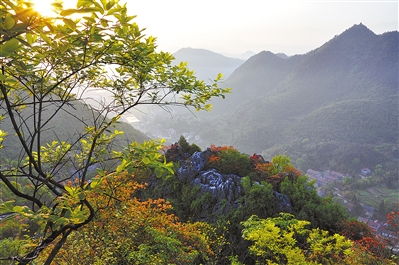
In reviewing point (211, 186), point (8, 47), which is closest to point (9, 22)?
point (8, 47)

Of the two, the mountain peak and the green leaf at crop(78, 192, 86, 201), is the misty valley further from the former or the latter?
the mountain peak

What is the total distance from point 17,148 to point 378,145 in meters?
92.5

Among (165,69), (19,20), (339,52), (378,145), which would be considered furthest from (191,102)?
(339,52)

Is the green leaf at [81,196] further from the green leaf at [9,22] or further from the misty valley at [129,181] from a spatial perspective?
the green leaf at [9,22]

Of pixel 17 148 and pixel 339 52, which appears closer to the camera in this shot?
pixel 17 148

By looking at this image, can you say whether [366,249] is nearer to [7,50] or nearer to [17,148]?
[7,50]

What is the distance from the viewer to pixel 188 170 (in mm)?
12500

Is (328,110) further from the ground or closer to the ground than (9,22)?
closer to the ground

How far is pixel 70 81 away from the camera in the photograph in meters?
2.54

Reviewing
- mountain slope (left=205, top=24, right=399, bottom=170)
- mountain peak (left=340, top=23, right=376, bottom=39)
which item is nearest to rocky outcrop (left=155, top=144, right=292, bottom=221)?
mountain slope (left=205, top=24, right=399, bottom=170)

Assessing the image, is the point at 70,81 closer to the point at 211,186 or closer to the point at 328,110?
the point at 211,186

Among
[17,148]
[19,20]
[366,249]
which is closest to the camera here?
[19,20]

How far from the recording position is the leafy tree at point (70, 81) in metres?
1.11

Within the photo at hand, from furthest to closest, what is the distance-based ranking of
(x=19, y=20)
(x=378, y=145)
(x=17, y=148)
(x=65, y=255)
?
(x=378, y=145)
(x=17, y=148)
(x=65, y=255)
(x=19, y=20)
